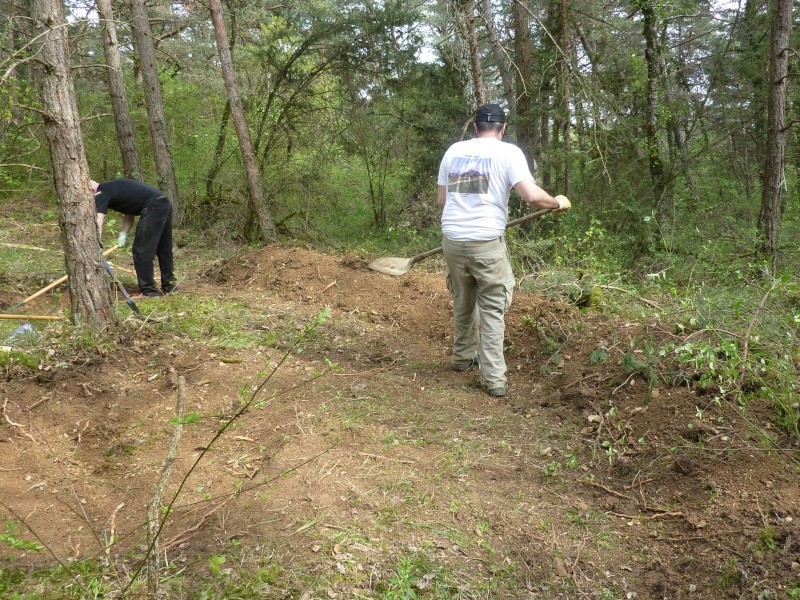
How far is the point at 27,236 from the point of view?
32.9 ft

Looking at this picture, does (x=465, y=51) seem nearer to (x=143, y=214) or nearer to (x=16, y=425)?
(x=143, y=214)

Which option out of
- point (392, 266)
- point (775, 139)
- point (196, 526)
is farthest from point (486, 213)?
point (775, 139)

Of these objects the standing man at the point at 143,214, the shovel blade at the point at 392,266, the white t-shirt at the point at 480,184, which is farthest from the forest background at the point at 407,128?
the white t-shirt at the point at 480,184

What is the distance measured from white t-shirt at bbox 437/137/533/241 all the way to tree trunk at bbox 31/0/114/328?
2.66 metres

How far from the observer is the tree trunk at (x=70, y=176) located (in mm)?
4113

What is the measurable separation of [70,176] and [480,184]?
9.73ft

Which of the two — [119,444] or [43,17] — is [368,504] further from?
[43,17]

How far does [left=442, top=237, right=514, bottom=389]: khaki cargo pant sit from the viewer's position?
411 centimetres

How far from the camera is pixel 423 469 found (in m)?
3.19

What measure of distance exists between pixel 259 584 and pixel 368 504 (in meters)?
Answer: 0.72

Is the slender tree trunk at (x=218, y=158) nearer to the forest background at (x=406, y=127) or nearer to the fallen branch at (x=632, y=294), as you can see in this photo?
the forest background at (x=406, y=127)

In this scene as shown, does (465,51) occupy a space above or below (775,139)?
above

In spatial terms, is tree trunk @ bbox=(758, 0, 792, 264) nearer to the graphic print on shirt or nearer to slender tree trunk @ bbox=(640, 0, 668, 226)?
slender tree trunk @ bbox=(640, 0, 668, 226)

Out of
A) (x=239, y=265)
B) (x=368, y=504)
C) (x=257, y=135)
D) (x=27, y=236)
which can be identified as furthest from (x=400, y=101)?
(x=368, y=504)
